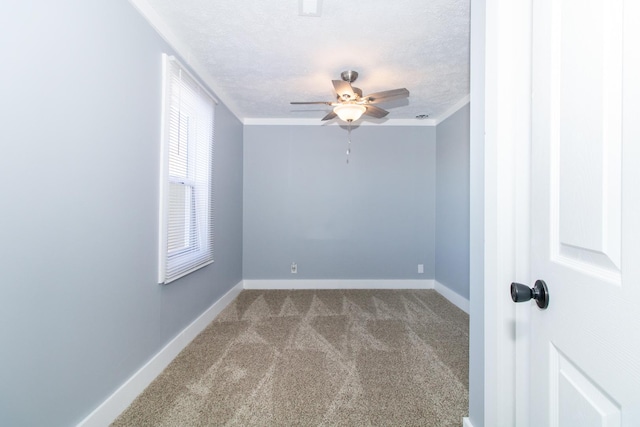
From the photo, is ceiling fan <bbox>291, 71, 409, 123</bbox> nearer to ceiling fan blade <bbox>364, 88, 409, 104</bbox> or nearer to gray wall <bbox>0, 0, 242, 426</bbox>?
ceiling fan blade <bbox>364, 88, 409, 104</bbox>

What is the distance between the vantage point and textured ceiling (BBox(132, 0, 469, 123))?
176 cm

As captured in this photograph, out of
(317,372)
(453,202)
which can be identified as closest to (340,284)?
(453,202)

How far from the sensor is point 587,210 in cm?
58

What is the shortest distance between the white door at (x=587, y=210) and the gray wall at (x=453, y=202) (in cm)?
264

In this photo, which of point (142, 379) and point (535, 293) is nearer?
point (535, 293)

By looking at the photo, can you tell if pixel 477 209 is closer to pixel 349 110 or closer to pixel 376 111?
pixel 349 110

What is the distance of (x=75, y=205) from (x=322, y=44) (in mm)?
1903

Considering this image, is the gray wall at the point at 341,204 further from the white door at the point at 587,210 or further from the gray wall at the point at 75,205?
A: the white door at the point at 587,210

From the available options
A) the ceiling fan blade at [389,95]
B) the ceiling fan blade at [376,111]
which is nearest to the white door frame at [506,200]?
the ceiling fan blade at [389,95]

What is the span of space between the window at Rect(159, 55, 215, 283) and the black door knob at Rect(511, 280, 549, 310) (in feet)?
6.44

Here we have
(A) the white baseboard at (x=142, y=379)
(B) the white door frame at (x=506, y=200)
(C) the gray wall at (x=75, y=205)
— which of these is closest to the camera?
(B) the white door frame at (x=506, y=200)

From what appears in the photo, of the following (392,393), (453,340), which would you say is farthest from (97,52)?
(453,340)

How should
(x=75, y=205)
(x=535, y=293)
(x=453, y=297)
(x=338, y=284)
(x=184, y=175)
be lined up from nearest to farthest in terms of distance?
(x=535, y=293)
(x=75, y=205)
(x=184, y=175)
(x=453, y=297)
(x=338, y=284)

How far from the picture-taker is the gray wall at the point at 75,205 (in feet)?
3.30
